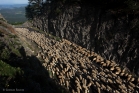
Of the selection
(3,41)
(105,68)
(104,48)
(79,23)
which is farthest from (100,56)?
(3,41)

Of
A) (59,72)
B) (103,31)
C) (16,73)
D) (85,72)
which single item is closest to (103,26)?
(103,31)

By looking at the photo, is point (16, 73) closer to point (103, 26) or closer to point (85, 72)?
point (85, 72)

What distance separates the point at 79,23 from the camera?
33906 mm

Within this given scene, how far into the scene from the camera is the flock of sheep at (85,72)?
19.4 metres

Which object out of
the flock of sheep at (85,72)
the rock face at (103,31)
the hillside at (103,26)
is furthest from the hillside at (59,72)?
the hillside at (103,26)

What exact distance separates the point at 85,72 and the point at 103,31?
8.27m

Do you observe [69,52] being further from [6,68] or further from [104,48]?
[6,68]

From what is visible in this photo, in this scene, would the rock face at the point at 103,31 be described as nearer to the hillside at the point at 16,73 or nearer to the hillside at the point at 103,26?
the hillside at the point at 103,26

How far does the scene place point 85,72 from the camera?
2258cm

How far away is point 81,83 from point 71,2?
20.6 metres

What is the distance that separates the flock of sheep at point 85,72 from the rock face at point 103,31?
1221 mm

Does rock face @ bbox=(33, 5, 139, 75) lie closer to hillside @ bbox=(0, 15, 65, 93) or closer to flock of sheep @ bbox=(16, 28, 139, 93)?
flock of sheep @ bbox=(16, 28, 139, 93)

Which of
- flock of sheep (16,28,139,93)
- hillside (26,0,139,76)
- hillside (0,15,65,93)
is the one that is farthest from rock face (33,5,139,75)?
hillside (0,15,65,93)

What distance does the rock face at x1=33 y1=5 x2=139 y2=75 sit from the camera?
938 inches
